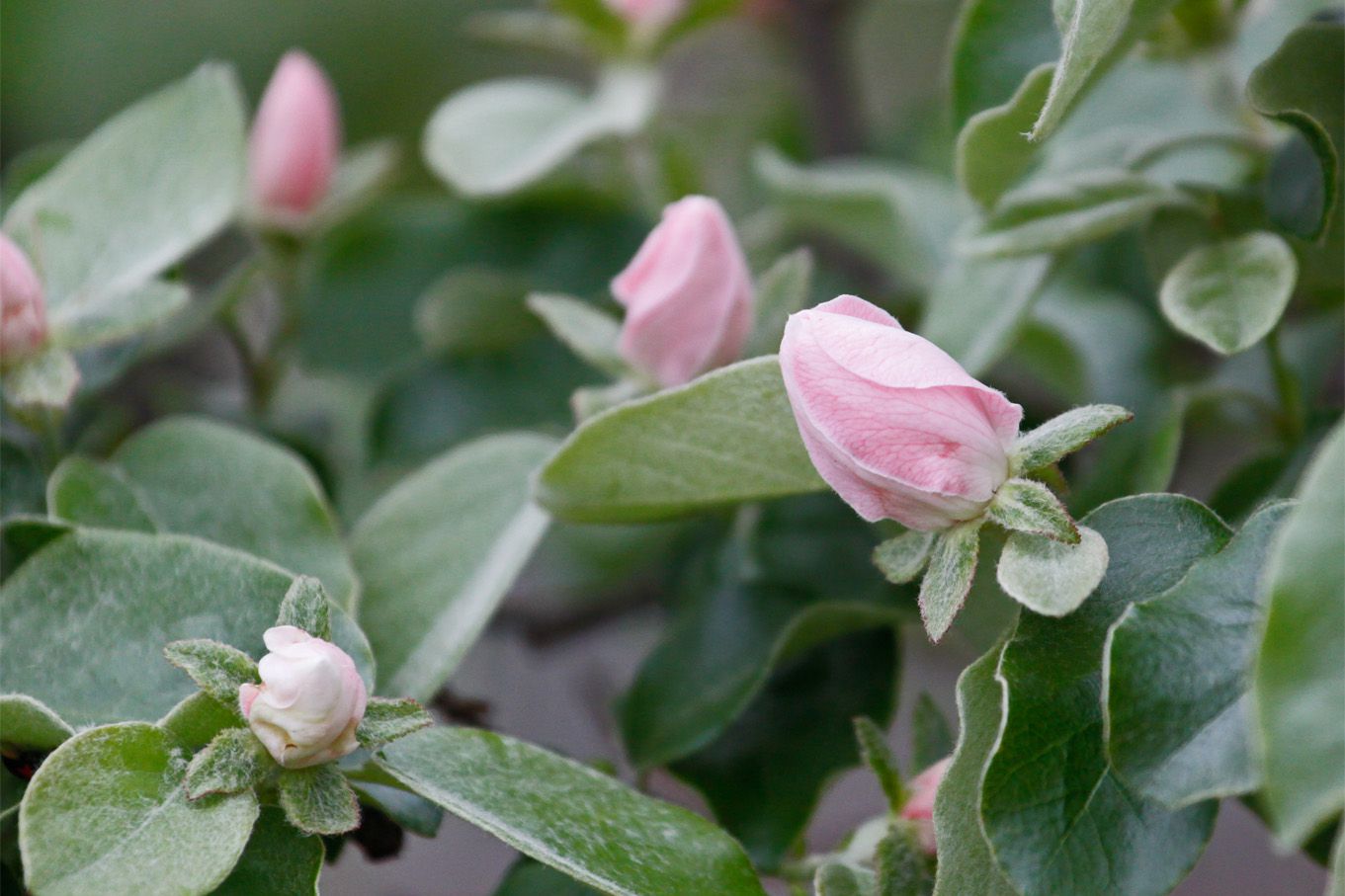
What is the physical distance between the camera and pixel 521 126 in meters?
0.56

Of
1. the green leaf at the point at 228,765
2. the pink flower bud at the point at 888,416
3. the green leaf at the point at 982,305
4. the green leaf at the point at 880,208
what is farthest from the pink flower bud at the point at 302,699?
the green leaf at the point at 880,208

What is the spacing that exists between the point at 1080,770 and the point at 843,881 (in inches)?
2.8

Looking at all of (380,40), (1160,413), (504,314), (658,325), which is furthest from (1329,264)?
(380,40)

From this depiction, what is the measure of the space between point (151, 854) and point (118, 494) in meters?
0.15

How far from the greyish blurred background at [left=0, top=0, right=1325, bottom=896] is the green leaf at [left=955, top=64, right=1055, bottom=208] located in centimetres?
20

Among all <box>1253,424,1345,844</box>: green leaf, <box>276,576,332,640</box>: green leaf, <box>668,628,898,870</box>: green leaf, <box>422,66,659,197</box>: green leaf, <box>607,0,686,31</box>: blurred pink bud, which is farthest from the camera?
<box>607,0,686,31</box>: blurred pink bud

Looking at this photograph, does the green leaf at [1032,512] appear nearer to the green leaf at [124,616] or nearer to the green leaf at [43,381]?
the green leaf at [124,616]

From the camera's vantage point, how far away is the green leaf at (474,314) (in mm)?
558

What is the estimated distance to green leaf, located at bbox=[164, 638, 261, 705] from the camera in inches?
11.6

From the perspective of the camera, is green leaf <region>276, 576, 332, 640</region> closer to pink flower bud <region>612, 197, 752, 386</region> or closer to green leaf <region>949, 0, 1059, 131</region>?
pink flower bud <region>612, 197, 752, 386</region>

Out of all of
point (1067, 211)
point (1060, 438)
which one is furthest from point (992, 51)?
point (1060, 438)

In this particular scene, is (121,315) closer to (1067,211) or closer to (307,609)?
(307,609)

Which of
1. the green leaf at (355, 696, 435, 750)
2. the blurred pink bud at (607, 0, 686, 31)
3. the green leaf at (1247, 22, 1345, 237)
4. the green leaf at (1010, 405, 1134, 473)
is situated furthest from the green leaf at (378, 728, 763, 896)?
the blurred pink bud at (607, 0, 686, 31)

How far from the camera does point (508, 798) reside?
31 centimetres
